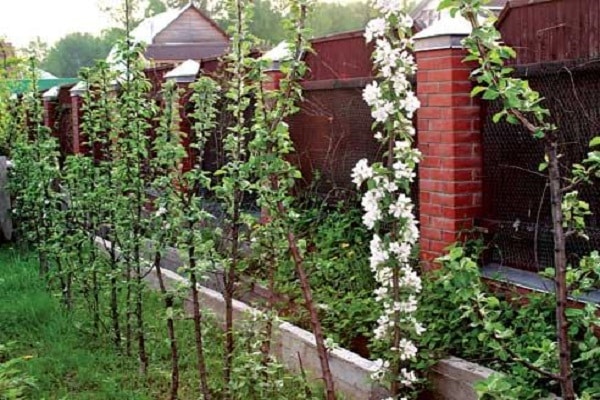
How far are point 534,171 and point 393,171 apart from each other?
6.53ft

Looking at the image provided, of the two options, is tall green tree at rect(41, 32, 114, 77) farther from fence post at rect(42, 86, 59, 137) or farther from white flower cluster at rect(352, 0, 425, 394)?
white flower cluster at rect(352, 0, 425, 394)

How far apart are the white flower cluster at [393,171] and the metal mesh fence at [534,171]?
1.54 m

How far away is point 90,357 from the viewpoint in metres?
5.31

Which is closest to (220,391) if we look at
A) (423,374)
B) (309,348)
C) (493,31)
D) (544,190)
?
(309,348)

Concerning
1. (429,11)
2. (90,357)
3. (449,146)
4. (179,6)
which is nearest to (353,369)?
(449,146)

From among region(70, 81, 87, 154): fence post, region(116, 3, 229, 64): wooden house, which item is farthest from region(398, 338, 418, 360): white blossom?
region(116, 3, 229, 64): wooden house

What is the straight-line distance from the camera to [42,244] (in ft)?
22.6

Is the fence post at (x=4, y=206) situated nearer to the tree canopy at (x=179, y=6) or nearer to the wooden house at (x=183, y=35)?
the tree canopy at (x=179, y=6)

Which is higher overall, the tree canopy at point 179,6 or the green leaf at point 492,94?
the tree canopy at point 179,6

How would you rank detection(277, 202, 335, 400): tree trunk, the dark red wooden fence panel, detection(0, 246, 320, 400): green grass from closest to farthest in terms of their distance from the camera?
1. detection(277, 202, 335, 400): tree trunk
2. the dark red wooden fence panel
3. detection(0, 246, 320, 400): green grass

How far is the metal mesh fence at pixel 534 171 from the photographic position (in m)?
4.15

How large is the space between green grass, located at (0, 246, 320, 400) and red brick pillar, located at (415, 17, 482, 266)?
1.24m

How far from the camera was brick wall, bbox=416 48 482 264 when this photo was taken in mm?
4645

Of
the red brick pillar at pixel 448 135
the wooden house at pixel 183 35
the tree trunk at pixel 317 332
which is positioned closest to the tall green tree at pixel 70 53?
the wooden house at pixel 183 35
